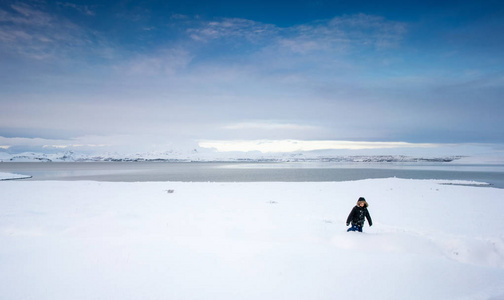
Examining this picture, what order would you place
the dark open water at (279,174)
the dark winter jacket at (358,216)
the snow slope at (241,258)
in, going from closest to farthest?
the snow slope at (241,258)
the dark winter jacket at (358,216)
the dark open water at (279,174)

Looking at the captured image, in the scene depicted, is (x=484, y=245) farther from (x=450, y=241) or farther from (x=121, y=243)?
(x=121, y=243)

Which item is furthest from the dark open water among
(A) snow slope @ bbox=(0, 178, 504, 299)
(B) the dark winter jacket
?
(B) the dark winter jacket

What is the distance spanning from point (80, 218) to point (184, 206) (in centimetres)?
574

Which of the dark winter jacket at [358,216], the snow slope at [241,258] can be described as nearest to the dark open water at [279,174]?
the snow slope at [241,258]

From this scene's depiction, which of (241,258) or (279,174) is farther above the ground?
(241,258)

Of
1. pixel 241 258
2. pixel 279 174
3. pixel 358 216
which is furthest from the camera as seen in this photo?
pixel 279 174

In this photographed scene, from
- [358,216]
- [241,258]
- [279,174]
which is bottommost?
[279,174]

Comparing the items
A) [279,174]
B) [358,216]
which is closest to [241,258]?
[358,216]

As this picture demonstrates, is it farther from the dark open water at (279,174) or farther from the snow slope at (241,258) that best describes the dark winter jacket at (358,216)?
the dark open water at (279,174)

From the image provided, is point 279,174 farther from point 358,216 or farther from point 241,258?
point 241,258

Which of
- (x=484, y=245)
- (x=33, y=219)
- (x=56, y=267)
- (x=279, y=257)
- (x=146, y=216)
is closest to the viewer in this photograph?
(x=56, y=267)

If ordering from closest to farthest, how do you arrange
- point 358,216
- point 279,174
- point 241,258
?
point 241,258
point 358,216
point 279,174

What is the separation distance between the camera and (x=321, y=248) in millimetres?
9375

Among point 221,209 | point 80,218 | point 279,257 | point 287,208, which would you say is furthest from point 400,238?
point 80,218
